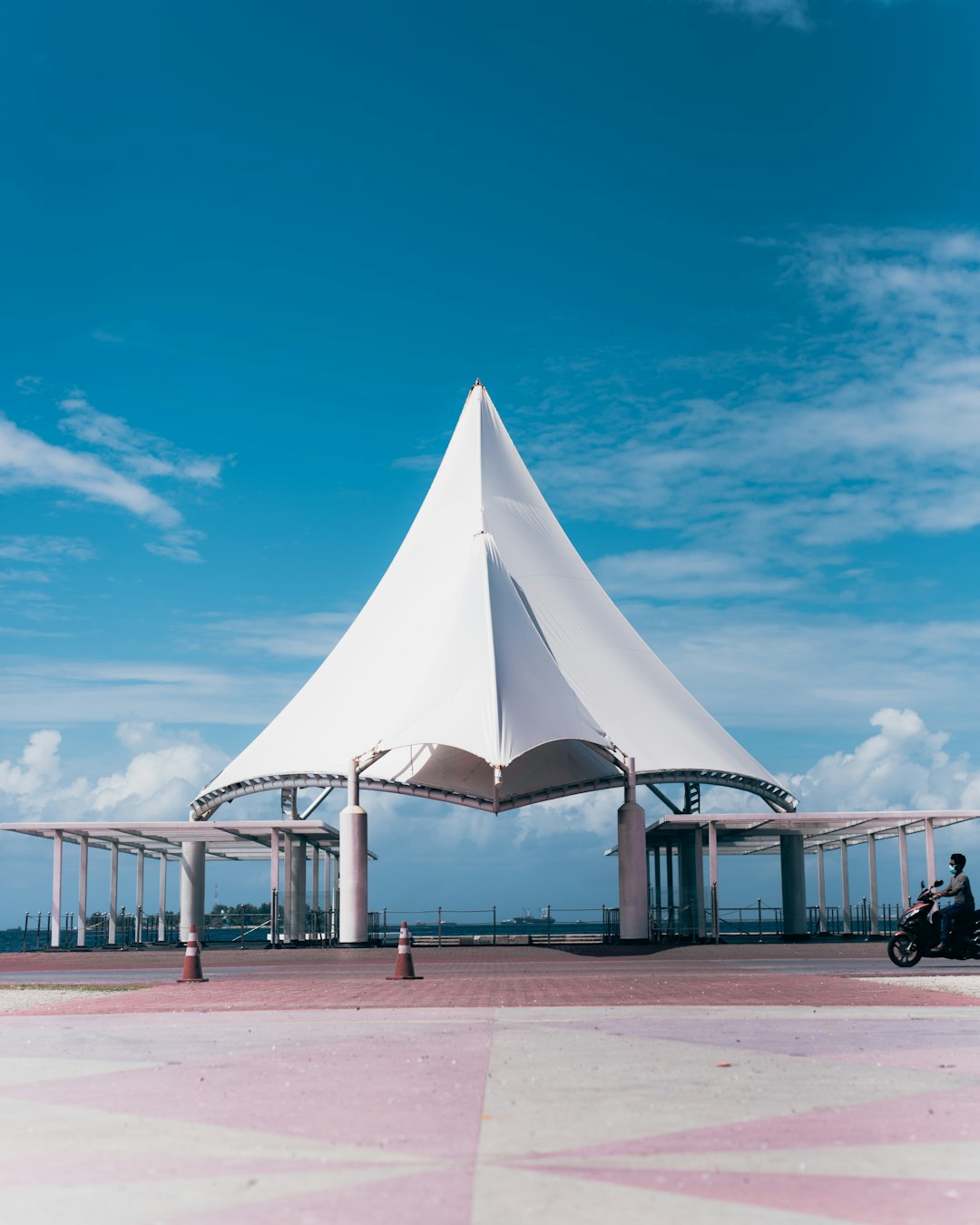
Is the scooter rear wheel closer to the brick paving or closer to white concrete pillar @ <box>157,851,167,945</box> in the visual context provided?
the brick paving

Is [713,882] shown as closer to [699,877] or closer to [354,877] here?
[699,877]

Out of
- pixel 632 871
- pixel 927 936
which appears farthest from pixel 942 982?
pixel 632 871

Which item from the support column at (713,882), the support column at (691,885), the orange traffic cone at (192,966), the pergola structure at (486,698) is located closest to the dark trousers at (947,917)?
the orange traffic cone at (192,966)

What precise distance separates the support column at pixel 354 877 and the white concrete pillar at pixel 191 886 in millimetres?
8257

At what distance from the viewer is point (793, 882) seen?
43.5 metres

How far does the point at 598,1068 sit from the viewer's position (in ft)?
27.3

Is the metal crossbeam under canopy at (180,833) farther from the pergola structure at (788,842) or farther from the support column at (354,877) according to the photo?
the pergola structure at (788,842)

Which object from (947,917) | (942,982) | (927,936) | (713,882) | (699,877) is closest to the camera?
(942,982)

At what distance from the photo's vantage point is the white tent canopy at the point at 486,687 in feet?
114

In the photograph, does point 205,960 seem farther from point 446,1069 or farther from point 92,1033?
point 446,1069

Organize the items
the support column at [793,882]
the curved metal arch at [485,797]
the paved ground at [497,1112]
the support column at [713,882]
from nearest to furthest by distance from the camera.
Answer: the paved ground at [497,1112]
the support column at [713,882]
the curved metal arch at [485,797]
the support column at [793,882]

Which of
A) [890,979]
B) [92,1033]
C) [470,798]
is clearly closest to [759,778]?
[470,798]

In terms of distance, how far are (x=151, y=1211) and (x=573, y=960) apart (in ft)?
73.0

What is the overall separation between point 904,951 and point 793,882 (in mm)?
24443
